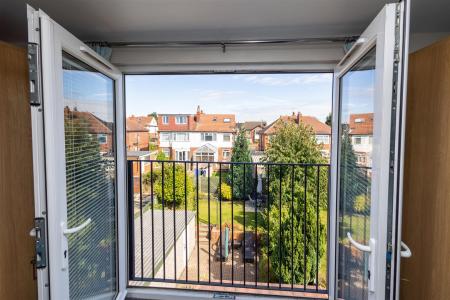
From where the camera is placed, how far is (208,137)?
398 cm

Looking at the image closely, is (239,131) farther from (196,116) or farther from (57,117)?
(57,117)

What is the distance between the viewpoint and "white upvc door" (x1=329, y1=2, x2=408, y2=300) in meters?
0.93

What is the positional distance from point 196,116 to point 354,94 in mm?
3315

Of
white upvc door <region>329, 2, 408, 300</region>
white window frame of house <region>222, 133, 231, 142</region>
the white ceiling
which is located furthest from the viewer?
white window frame of house <region>222, 133, 231, 142</region>

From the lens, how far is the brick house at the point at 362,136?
1168 millimetres

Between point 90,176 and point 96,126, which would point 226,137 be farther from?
point 90,176

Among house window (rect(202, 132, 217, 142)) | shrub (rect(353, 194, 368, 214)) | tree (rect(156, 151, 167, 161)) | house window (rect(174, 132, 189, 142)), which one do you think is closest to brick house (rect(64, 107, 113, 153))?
tree (rect(156, 151, 167, 161))

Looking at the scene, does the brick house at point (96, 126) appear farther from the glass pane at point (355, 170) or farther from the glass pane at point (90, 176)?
the glass pane at point (355, 170)

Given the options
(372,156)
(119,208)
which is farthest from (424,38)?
(119,208)

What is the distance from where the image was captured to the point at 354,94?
4.85 ft

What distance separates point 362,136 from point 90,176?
5.34 ft

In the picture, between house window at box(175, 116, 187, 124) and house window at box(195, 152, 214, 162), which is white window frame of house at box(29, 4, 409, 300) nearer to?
house window at box(195, 152, 214, 162)

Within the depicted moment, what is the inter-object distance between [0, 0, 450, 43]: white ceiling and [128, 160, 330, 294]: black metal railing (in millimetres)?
1084

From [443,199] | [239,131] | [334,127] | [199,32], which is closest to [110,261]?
[199,32]
